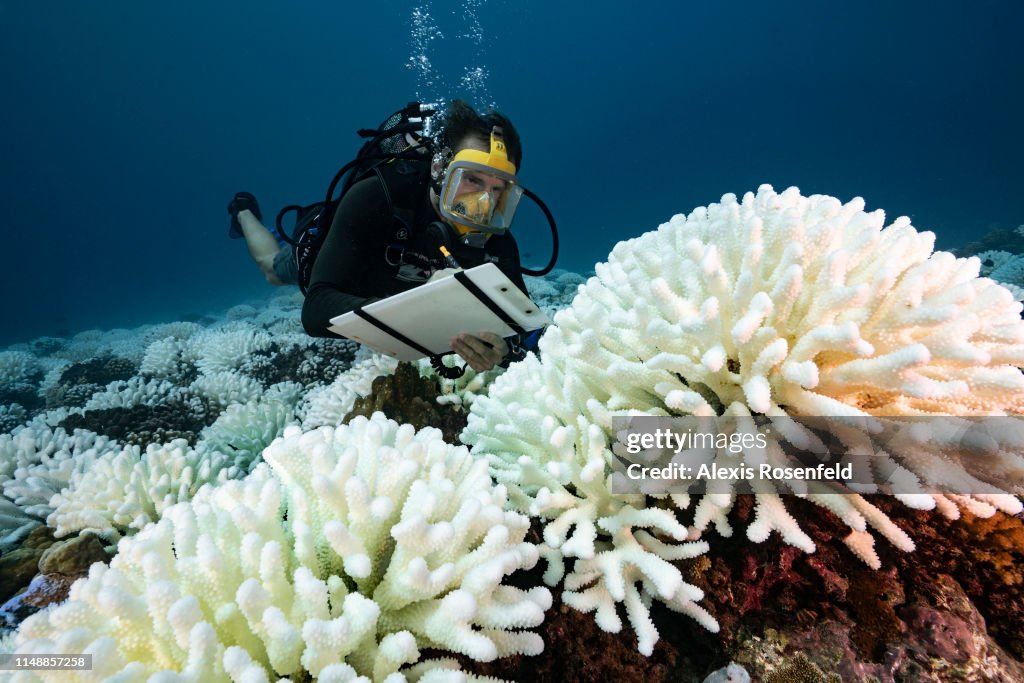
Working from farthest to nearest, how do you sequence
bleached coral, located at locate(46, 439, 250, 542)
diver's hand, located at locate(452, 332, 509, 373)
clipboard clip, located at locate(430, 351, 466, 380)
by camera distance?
clipboard clip, located at locate(430, 351, 466, 380)
diver's hand, located at locate(452, 332, 509, 373)
bleached coral, located at locate(46, 439, 250, 542)

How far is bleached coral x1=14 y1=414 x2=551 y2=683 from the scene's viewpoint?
3.51 feet

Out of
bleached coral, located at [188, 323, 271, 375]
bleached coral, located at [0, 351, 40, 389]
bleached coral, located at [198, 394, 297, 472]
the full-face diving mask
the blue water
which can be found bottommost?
bleached coral, located at [198, 394, 297, 472]

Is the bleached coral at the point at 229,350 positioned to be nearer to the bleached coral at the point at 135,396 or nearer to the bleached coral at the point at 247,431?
the bleached coral at the point at 135,396

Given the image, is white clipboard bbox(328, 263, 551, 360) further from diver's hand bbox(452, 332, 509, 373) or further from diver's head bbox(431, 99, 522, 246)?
diver's head bbox(431, 99, 522, 246)

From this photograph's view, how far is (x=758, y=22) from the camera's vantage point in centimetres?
11094

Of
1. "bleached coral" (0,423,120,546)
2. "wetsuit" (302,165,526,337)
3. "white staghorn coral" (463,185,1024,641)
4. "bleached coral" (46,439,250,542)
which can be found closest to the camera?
"white staghorn coral" (463,185,1024,641)

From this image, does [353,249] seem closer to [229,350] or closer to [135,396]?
[229,350]

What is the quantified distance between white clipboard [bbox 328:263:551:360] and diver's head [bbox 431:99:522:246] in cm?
157

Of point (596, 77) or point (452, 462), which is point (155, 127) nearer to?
point (596, 77)

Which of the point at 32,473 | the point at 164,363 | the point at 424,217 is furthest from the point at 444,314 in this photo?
the point at 164,363

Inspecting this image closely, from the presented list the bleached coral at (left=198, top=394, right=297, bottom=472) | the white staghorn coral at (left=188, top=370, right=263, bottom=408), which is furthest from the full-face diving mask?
the white staghorn coral at (left=188, top=370, right=263, bottom=408)

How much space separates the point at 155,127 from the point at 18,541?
488 ft

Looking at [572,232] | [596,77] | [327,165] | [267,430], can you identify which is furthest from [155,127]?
[267,430]

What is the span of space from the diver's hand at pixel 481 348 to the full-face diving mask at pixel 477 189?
66.0 inches
